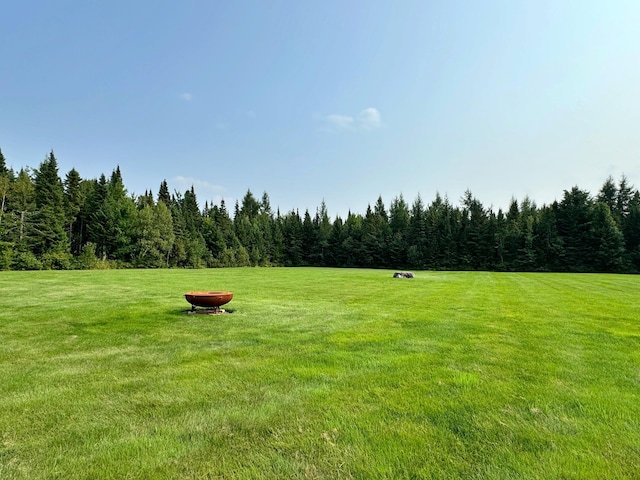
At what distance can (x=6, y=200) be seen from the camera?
3872 cm

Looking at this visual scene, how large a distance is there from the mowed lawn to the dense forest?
41264 millimetres

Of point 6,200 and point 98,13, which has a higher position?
point 98,13

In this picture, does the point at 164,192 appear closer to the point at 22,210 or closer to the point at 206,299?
the point at 22,210

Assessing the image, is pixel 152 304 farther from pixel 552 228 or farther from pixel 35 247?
pixel 552 228

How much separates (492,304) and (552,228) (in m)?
46.1

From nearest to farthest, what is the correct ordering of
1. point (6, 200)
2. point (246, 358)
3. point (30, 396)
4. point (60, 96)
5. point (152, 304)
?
point (30, 396), point (246, 358), point (152, 304), point (60, 96), point (6, 200)

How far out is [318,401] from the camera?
3836 mm

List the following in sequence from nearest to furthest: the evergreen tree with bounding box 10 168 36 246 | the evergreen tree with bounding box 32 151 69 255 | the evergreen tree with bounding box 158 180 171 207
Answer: the evergreen tree with bounding box 10 168 36 246
the evergreen tree with bounding box 32 151 69 255
the evergreen tree with bounding box 158 180 171 207

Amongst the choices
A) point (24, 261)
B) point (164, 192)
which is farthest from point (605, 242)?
point (164, 192)

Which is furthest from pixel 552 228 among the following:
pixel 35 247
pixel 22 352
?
pixel 35 247

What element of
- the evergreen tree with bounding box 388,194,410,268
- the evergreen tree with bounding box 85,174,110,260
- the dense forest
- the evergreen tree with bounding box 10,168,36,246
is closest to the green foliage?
the dense forest

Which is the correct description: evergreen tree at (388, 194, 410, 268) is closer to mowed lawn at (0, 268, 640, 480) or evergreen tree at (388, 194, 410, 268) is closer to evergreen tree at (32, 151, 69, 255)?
evergreen tree at (32, 151, 69, 255)

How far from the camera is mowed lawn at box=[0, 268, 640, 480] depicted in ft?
8.92

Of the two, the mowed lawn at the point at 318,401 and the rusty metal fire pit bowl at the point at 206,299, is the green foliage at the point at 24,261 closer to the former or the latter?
the mowed lawn at the point at 318,401
